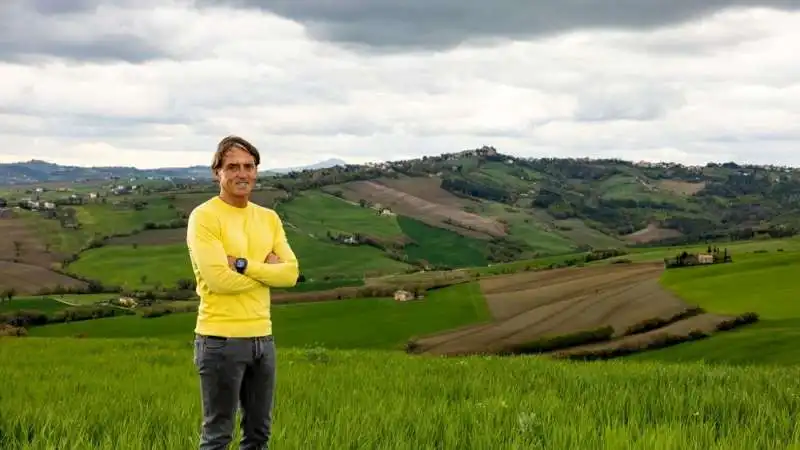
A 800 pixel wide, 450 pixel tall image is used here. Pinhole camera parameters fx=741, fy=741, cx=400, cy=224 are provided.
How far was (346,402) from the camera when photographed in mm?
9680

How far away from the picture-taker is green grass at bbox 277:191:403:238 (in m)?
144

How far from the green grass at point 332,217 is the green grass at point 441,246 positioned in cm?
385

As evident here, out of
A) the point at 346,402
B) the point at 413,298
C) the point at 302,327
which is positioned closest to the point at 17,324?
the point at 302,327

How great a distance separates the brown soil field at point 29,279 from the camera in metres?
91.0

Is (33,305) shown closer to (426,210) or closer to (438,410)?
(438,410)

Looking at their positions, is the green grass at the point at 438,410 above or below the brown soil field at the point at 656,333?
above

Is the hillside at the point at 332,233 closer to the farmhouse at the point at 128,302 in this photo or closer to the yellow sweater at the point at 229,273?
the farmhouse at the point at 128,302

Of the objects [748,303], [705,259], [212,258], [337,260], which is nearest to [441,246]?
[337,260]

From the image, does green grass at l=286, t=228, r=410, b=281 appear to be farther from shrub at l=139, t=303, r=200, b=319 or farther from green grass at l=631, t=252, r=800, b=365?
green grass at l=631, t=252, r=800, b=365

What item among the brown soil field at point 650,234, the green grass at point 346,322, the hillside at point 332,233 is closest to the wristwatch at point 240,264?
the green grass at point 346,322

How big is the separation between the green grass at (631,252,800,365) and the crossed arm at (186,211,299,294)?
75.0 feet

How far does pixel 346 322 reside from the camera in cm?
6400

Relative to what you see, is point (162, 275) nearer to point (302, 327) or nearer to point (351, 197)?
point (302, 327)

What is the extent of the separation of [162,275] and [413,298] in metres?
45.9
